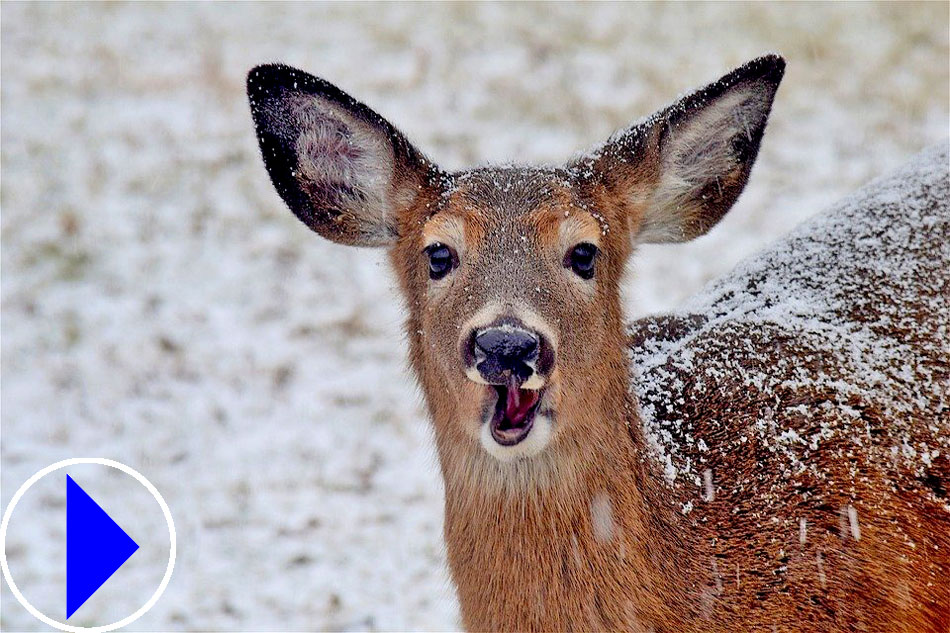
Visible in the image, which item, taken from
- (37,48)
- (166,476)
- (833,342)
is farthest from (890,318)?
(37,48)

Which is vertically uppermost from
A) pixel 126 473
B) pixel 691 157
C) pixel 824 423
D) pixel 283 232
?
pixel 283 232

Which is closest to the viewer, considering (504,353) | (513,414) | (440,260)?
(504,353)

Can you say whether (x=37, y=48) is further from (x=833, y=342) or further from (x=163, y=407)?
(x=833, y=342)

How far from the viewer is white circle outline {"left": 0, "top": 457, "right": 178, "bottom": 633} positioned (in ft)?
18.4

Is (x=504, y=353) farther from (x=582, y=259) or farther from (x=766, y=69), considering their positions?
(x=766, y=69)

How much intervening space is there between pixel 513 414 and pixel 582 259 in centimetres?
61

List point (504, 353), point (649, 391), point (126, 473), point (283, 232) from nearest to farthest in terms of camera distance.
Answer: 1. point (504, 353)
2. point (649, 391)
3. point (126, 473)
4. point (283, 232)

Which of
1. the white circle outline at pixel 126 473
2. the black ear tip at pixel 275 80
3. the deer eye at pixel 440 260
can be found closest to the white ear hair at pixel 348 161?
the black ear tip at pixel 275 80

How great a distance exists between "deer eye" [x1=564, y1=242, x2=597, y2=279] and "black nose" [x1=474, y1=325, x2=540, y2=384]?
600 mm

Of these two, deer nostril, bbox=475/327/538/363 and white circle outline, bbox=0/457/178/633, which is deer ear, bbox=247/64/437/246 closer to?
deer nostril, bbox=475/327/538/363

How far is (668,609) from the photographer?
12.0 feet

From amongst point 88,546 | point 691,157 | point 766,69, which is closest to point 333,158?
point 691,157

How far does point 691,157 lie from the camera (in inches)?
167

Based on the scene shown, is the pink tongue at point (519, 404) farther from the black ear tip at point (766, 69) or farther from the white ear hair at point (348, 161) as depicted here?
the black ear tip at point (766, 69)
